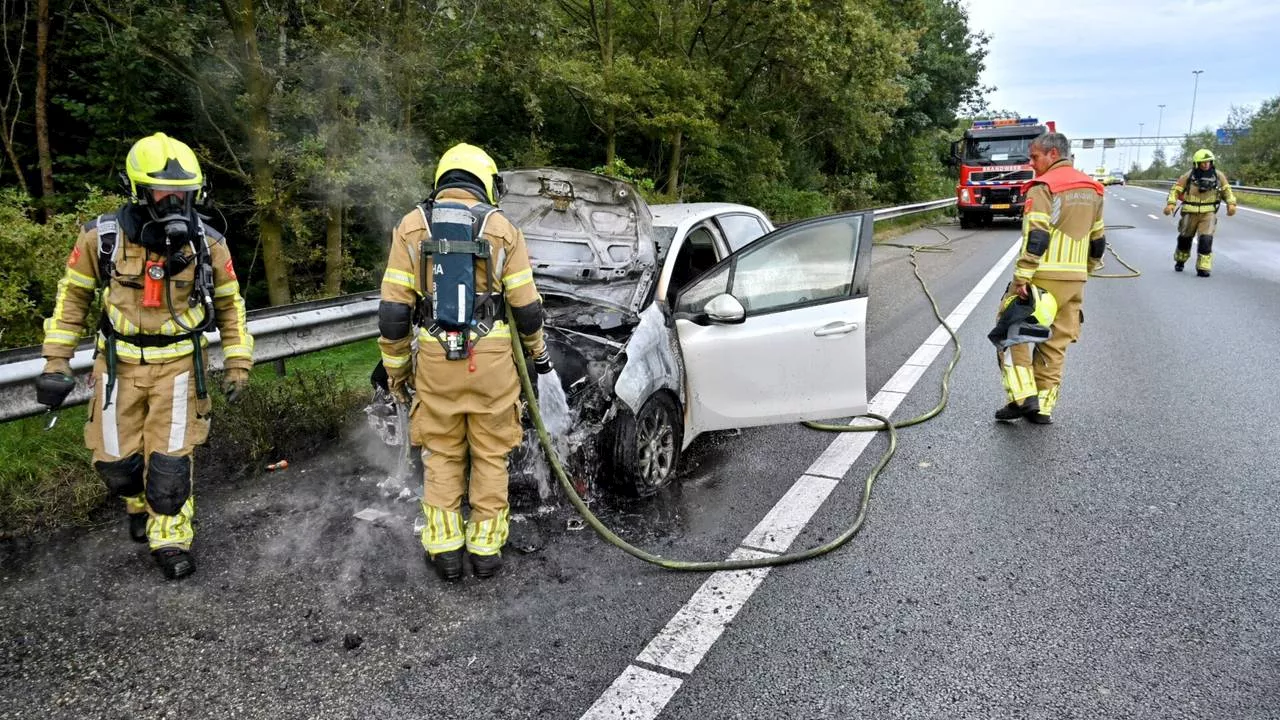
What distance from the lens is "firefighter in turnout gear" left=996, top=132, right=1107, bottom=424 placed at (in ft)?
17.3

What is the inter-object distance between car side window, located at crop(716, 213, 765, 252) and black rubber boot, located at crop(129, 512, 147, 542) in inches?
A: 145

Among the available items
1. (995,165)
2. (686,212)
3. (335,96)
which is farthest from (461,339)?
(995,165)

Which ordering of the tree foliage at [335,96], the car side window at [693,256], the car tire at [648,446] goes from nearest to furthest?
1. the car tire at [648,446]
2. the car side window at [693,256]
3. the tree foliage at [335,96]

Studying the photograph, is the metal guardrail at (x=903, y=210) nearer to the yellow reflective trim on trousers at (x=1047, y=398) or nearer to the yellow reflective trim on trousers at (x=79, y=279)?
the yellow reflective trim on trousers at (x=1047, y=398)

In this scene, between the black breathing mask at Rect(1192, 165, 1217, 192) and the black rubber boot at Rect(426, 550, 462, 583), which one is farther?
the black breathing mask at Rect(1192, 165, 1217, 192)

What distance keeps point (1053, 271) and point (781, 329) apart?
2.26 m

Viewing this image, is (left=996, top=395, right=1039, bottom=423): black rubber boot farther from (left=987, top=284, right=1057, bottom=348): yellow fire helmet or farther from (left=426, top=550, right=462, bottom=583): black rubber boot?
(left=426, top=550, right=462, bottom=583): black rubber boot

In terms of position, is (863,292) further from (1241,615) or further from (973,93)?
(973,93)

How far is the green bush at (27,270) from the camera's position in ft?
16.3

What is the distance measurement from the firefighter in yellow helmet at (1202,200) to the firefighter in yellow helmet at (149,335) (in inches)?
493

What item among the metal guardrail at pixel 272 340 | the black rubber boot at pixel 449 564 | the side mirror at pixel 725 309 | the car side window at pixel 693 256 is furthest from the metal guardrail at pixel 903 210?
the black rubber boot at pixel 449 564

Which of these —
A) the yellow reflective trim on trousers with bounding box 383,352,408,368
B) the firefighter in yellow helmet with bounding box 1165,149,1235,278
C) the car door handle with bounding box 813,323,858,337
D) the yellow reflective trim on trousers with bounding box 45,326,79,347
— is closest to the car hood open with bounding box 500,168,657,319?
the car door handle with bounding box 813,323,858,337

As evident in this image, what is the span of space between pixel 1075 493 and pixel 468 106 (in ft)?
24.9

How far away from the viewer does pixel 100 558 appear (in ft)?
11.2
